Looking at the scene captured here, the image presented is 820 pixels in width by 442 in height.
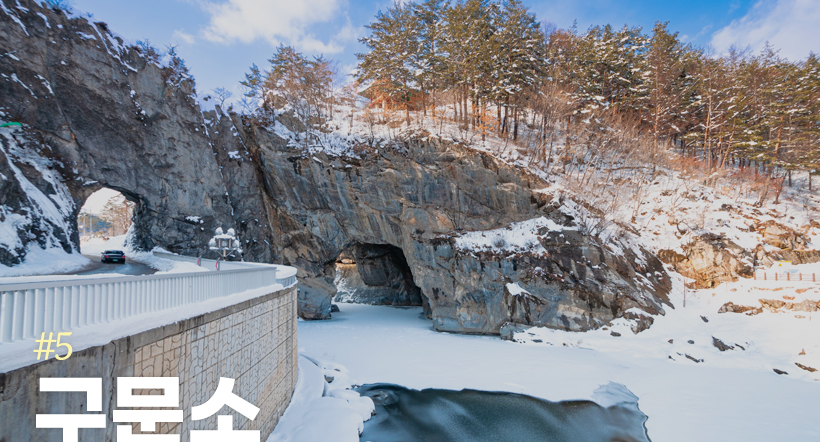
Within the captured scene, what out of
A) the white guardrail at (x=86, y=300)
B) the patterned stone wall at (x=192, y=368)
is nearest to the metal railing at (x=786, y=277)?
the patterned stone wall at (x=192, y=368)

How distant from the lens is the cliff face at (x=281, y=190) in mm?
18156

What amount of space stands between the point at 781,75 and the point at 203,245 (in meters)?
46.5

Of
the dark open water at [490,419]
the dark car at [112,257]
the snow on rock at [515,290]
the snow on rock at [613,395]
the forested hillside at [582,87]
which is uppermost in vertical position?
the forested hillside at [582,87]

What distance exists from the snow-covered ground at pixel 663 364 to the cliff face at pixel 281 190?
201cm

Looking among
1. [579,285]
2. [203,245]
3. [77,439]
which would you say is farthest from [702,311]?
[203,245]

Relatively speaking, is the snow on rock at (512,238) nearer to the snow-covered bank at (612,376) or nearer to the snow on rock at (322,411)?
the snow-covered bank at (612,376)

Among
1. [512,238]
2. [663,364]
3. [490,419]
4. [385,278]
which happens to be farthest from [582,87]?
[490,419]

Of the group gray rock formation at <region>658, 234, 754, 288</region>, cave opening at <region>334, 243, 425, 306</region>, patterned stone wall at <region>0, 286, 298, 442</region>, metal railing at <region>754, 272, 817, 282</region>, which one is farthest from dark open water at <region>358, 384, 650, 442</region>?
cave opening at <region>334, 243, 425, 306</region>

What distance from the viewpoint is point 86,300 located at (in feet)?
13.3

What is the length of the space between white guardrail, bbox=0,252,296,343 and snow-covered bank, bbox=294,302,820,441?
10686 mm

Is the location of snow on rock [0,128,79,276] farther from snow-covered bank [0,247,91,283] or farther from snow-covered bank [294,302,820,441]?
snow-covered bank [294,302,820,441]

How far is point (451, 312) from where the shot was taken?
23.3 meters

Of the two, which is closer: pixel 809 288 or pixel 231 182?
pixel 809 288

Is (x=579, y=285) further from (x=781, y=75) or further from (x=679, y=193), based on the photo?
(x=781, y=75)
